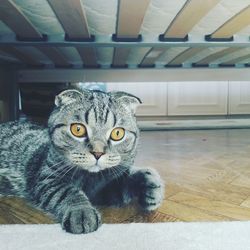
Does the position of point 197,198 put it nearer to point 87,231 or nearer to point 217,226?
point 217,226

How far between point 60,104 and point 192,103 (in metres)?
2.31

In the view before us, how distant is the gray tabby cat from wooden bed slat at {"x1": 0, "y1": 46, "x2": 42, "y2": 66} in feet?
3.50

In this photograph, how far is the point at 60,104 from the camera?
798 mm

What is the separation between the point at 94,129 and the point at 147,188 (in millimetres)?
199

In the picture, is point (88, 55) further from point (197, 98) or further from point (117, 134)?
point (197, 98)

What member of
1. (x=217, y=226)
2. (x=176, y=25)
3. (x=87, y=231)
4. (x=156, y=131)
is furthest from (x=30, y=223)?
(x=156, y=131)

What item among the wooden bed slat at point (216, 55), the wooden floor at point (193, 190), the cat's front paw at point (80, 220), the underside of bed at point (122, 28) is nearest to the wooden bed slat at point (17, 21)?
the underside of bed at point (122, 28)

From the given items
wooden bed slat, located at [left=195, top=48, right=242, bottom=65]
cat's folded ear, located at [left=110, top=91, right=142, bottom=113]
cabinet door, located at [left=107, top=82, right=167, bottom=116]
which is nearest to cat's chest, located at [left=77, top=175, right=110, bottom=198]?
cat's folded ear, located at [left=110, top=91, right=142, bottom=113]

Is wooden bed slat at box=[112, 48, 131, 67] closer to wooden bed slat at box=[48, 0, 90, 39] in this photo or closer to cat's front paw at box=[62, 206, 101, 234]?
wooden bed slat at box=[48, 0, 90, 39]

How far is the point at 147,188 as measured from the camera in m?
0.72

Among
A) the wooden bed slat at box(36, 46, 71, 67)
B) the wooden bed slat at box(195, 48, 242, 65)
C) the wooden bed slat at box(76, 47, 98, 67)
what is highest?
the wooden bed slat at box(195, 48, 242, 65)

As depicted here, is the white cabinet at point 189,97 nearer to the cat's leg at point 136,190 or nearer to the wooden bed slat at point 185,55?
the wooden bed slat at point 185,55

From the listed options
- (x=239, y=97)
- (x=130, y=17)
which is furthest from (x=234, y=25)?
(x=239, y=97)

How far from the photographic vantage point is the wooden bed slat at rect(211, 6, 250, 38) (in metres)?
1.18
